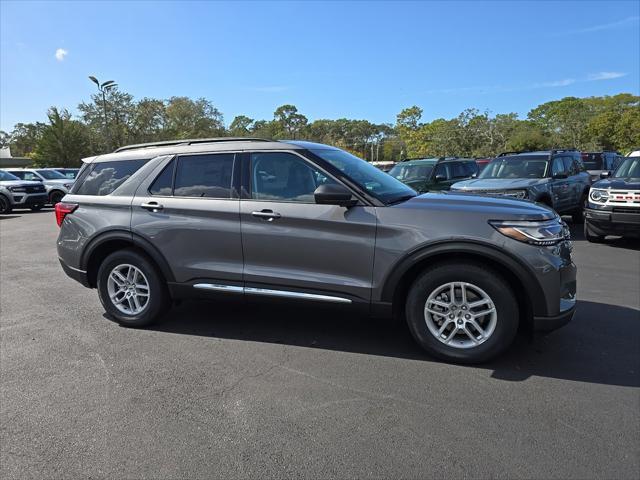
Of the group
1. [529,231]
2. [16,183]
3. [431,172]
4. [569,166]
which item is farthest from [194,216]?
[16,183]

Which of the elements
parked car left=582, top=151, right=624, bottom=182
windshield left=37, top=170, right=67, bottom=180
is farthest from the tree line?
parked car left=582, top=151, right=624, bottom=182

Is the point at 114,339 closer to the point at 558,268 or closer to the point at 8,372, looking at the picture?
the point at 8,372

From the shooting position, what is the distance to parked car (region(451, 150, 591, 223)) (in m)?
9.24

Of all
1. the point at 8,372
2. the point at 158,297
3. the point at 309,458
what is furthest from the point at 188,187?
the point at 309,458

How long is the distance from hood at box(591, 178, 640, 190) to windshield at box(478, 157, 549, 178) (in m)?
1.21

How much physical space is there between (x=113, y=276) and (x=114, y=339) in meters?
0.70

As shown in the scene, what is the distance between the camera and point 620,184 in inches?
341

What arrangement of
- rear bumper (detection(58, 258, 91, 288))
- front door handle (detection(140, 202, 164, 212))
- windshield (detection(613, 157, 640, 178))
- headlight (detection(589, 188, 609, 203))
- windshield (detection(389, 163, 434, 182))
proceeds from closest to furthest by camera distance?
front door handle (detection(140, 202, 164, 212))
rear bumper (detection(58, 258, 91, 288))
headlight (detection(589, 188, 609, 203))
windshield (detection(613, 157, 640, 178))
windshield (detection(389, 163, 434, 182))

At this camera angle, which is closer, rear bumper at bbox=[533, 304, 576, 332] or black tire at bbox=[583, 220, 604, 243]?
rear bumper at bbox=[533, 304, 576, 332]

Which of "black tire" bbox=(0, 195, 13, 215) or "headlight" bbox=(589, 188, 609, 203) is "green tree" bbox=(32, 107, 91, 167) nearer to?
"black tire" bbox=(0, 195, 13, 215)

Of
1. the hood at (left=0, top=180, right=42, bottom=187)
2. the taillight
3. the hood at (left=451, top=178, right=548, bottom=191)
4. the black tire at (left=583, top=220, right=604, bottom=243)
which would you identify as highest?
the taillight

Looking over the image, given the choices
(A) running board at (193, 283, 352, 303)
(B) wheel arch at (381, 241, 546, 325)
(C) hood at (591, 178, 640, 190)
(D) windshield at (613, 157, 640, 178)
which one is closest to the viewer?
(B) wheel arch at (381, 241, 546, 325)

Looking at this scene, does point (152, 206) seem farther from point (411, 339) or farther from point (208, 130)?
point (208, 130)

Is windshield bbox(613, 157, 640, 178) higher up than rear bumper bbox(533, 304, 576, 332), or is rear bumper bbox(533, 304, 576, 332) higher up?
windshield bbox(613, 157, 640, 178)
